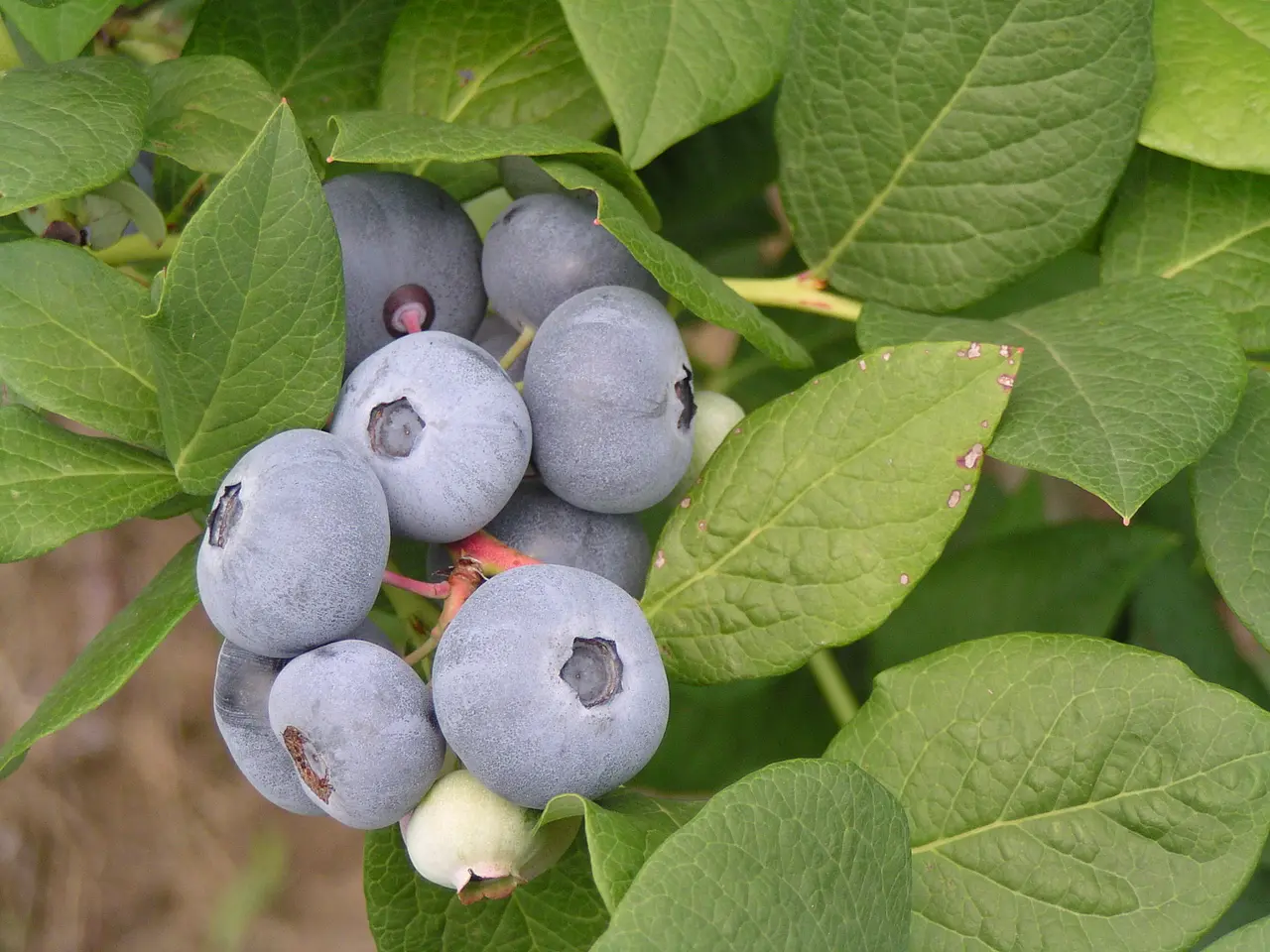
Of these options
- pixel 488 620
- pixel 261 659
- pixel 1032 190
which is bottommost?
pixel 261 659

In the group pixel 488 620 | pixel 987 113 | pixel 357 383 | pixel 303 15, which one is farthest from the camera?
pixel 303 15

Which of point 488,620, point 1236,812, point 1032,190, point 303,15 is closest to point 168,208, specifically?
point 303,15

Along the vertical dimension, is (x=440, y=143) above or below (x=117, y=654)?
above

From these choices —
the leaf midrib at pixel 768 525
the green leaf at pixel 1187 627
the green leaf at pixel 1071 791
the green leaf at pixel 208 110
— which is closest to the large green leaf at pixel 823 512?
the leaf midrib at pixel 768 525

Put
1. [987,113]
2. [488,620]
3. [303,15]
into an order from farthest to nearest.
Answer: [303,15] → [987,113] → [488,620]

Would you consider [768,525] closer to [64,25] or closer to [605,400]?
[605,400]

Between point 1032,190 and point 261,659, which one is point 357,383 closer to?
point 261,659

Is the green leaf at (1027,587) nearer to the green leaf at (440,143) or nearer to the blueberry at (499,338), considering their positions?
the blueberry at (499,338)

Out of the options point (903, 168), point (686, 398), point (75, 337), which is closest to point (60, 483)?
point (75, 337)
